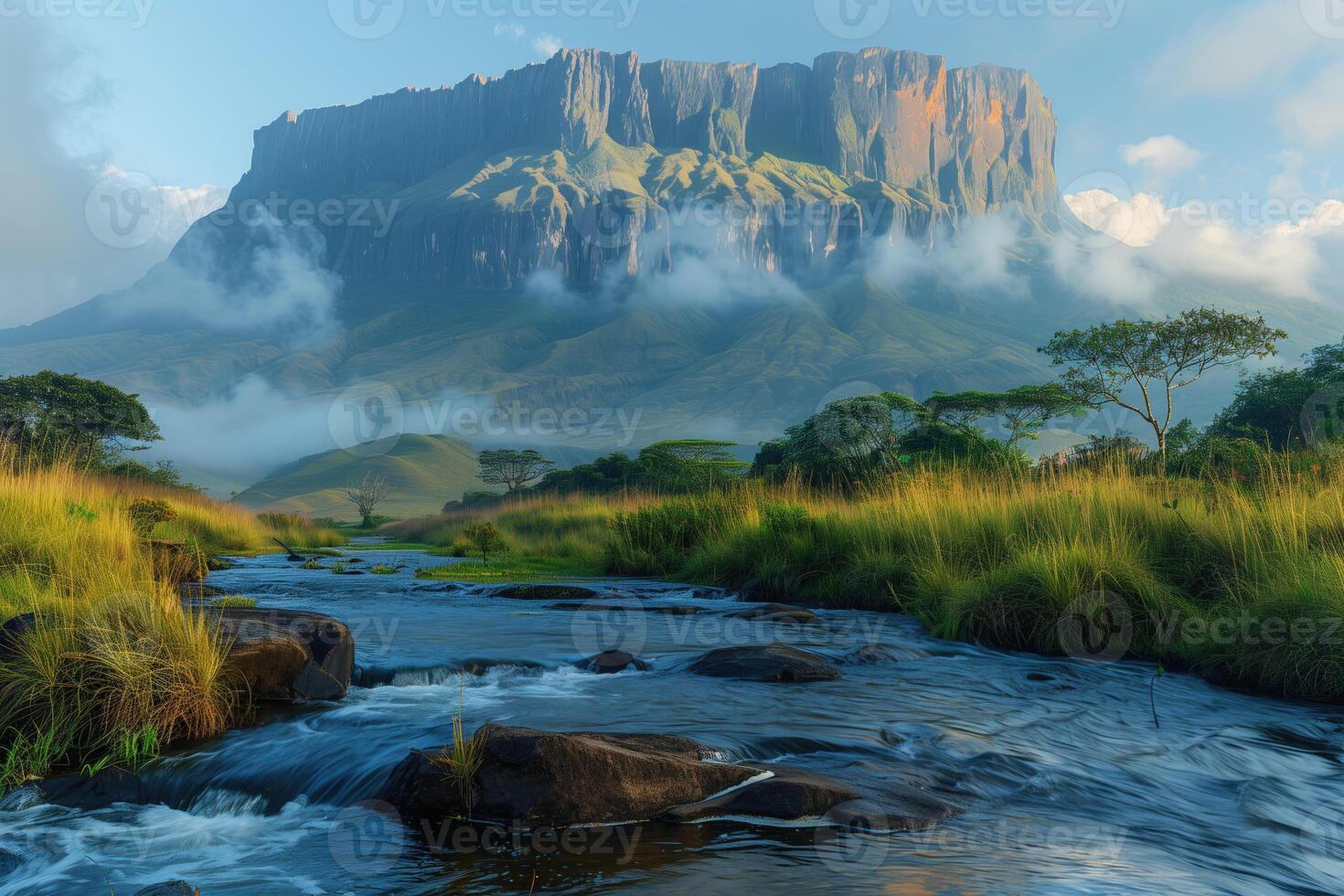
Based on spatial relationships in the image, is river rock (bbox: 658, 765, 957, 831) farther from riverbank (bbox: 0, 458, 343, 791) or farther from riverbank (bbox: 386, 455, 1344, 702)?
riverbank (bbox: 386, 455, 1344, 702)

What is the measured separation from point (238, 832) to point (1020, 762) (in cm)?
419

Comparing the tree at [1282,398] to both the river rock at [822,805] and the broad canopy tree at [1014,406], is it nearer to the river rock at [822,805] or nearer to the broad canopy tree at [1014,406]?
the broad canopy tree at [1014,406]

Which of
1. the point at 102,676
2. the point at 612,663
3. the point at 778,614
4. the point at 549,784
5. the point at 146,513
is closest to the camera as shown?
the point at 549,784

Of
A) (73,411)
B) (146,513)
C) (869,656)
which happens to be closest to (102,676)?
(869,656)

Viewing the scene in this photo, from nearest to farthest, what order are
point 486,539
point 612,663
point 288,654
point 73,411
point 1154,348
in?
point 288,654, point 612,663, point 486,539, point 73,411, point 1154,348

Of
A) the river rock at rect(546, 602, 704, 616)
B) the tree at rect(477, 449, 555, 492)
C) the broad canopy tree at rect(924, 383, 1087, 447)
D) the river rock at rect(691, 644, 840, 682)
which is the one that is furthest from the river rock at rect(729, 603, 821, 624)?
the tree at rect(477, 449, 555, 492)

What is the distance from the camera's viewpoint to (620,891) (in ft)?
10.7

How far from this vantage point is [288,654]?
6.43m

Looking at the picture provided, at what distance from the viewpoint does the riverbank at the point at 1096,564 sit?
755 cm

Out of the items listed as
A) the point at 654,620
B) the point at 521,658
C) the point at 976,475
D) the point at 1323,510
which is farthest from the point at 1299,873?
Answer: the point at 976,475

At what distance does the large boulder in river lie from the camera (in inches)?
244

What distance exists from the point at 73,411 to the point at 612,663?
3991cm

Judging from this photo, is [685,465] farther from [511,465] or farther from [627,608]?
[511,465]

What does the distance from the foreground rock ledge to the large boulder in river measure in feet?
7.92
